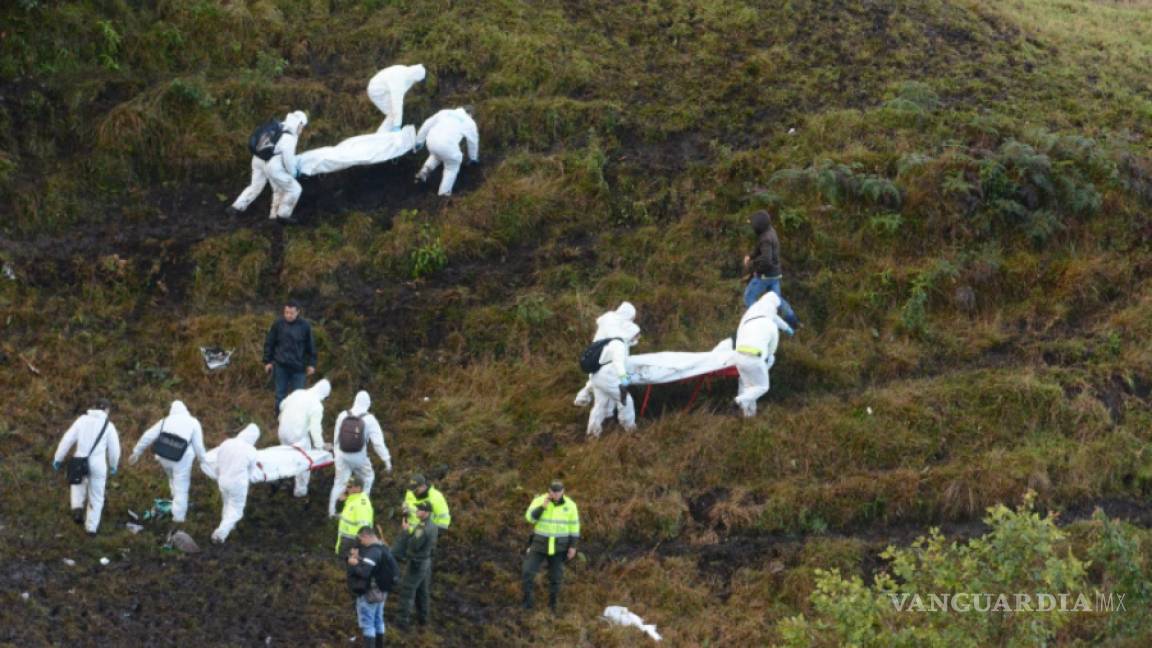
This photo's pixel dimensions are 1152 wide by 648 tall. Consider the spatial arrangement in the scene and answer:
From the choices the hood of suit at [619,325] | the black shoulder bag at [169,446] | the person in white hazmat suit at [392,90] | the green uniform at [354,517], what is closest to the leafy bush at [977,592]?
the green uniform at [354,517]

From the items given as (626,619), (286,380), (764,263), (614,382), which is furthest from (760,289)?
(286,380)

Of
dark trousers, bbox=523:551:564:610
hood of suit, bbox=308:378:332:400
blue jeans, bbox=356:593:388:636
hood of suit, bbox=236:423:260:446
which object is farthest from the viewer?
hood of suit, bbox=308:378:332:400

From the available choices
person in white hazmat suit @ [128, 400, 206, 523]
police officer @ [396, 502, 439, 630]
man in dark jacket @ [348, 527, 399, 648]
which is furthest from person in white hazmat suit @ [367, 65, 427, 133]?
man in dark jacket @ [348, 527, 399, 648]

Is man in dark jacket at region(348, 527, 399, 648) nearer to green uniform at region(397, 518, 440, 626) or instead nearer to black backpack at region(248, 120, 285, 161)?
green uniform at region(397, 518, 440, 626)

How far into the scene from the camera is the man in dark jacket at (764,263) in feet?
63.5

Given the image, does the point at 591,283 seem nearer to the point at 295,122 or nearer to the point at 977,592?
the point at 295,122

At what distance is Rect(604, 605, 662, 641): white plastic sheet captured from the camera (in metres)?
15.7

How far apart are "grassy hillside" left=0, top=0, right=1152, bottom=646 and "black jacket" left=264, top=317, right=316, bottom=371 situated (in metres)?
1.09

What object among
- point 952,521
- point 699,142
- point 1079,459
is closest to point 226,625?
point 952,521

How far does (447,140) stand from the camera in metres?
21.7

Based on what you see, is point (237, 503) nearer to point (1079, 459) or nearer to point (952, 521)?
point (952, 521)

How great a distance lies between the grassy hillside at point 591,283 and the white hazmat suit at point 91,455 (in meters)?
0.30

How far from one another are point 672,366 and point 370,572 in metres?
5.97

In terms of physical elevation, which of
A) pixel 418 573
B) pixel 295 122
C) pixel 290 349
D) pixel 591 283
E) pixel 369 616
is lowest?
pixel 369 616
